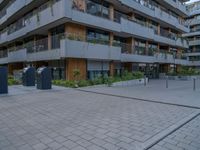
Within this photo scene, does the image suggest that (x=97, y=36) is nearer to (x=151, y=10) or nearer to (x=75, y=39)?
(x=75, y=39)

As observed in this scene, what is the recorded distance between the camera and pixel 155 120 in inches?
251

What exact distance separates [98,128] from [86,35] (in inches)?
602

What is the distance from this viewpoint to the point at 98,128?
5.48 meters

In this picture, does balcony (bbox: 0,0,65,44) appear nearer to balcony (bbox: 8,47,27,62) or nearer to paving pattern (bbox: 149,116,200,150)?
balcony (bbox: 8,47,27,62)

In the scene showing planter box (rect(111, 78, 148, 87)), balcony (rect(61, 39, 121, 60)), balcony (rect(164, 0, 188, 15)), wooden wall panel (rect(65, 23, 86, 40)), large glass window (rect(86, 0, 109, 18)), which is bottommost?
planter box (rect(111, 78, 148, 87))

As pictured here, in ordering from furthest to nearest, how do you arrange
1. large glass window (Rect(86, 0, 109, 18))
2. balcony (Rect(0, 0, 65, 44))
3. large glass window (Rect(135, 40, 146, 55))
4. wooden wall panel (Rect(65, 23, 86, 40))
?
large glass window (Rect(135, 40, 146, 55)) < large glass window (Rect(86, 0, 109, 18)) < wooden wall panel (Rect(65, 23, 86, 40)) < balcony (Rect(0, 0, 65, 44))

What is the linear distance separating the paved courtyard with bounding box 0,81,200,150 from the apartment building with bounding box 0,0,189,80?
9918 millimetres

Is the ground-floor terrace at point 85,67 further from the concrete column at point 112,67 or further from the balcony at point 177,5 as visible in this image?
the balcony at point 177,5

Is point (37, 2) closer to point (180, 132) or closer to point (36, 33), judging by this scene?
point (36, 33)

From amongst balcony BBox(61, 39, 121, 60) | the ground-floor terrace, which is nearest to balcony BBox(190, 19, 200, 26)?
the ground-floor terrace

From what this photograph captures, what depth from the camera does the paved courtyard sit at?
171 inches

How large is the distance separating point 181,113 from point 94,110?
11.7ft

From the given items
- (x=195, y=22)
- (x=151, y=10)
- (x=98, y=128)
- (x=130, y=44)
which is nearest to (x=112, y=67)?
(x=130, y=44)

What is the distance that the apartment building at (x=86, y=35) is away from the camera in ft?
57.3
